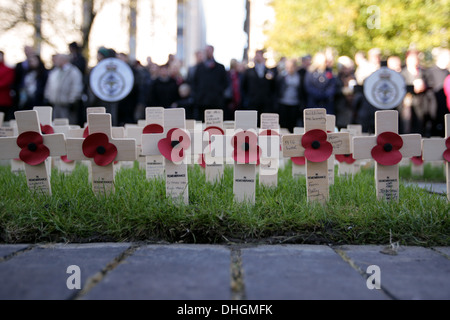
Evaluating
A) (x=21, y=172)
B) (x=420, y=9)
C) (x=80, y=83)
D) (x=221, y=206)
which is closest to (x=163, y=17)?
(x=420, y=9)

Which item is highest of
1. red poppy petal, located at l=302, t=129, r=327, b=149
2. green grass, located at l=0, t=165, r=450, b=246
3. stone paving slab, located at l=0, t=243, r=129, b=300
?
red poppy petal, located at l=302, t=129, r=327, b=149

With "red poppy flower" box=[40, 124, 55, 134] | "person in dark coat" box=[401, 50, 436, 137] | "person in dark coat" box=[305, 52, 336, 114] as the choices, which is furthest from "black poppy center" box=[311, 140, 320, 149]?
"person in dark coat" box=[401, 50, 436, 137]

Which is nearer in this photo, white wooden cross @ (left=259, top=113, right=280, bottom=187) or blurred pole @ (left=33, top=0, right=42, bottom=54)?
white wooden cross @ (left=259, top=113, right=280, bottom=187)

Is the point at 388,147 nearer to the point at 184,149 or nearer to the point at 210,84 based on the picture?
the point at 184,149

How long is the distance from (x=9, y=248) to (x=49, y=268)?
504 mm

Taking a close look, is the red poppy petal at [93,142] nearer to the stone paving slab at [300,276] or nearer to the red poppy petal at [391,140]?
the stone paving slab at [300,276]

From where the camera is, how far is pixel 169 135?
9.88 feet

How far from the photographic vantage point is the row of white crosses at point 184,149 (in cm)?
300

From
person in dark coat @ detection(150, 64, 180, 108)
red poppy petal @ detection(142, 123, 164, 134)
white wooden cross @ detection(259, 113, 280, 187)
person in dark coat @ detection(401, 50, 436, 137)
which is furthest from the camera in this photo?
person in dark coat @ detection(150, 64, 180, 108)

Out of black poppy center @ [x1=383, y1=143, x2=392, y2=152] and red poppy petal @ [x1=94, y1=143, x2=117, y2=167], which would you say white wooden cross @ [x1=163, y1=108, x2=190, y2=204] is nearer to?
red poppy petal @ [x1=94, y1=143, x2=117, y2=167]

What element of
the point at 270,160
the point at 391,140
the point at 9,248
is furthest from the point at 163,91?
the point at 9,248

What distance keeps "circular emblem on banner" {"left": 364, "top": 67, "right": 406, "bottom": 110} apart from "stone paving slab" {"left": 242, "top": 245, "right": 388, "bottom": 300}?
5.44 m

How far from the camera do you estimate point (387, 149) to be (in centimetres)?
304

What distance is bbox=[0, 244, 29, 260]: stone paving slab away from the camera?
7.09ft
